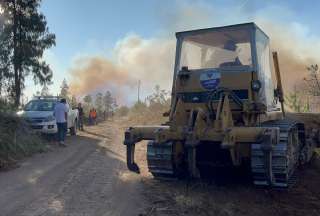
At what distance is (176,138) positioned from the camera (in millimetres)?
8094

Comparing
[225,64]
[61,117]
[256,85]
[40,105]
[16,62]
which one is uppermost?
[16,62]

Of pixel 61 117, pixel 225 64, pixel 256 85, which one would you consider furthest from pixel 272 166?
pixel 61 117

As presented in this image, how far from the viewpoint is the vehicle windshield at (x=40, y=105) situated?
1831 cm

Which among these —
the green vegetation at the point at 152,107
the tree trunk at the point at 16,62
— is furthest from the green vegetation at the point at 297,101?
the tree trunk at the point at 16,62

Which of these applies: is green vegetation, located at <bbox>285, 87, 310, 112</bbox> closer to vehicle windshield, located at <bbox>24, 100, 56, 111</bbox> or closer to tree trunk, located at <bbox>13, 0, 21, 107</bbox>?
vehicle windshield, located at <bbox>24, 100, 56, 111</bbox>

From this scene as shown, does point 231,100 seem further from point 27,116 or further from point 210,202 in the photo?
point 27,116

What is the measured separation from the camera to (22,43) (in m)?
26.1

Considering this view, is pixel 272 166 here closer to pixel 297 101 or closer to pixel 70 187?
pixel 70 187

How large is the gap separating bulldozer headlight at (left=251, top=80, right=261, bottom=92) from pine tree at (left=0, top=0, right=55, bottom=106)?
20.4 metres

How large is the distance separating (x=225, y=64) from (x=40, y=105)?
1186 centimetres

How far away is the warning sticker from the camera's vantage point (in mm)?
8648

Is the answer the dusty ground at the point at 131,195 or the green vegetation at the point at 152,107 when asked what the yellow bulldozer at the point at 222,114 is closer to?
the dusty ground at the point at 131,195

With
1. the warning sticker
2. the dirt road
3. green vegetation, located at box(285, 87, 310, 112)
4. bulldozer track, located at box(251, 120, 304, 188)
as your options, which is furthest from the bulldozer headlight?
green vegetation, located at box(285, 87, 310, 112)

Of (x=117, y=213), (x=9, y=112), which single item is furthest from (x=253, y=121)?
(x=9, y=112)
